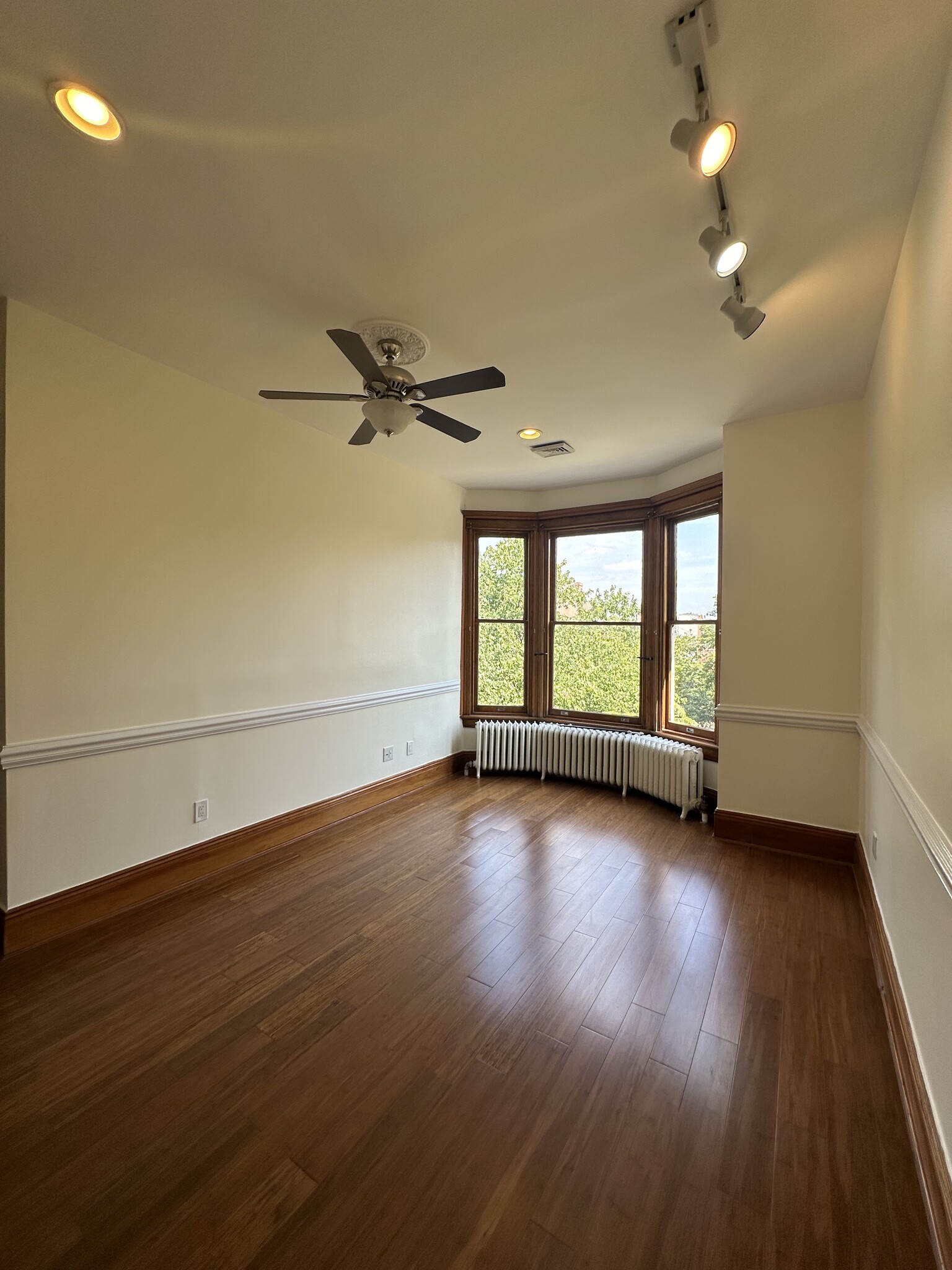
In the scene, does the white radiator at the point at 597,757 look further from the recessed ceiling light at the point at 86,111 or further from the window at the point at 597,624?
the recessed ceiling light at the point at 86,111

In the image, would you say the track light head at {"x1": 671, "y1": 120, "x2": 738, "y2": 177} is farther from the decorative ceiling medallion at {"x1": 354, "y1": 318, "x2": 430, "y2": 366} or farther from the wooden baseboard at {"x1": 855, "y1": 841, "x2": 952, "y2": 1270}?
→ the wooden baseboard at {"x1": 855, "y1": 841, "x2": 952, "y2": 1270}

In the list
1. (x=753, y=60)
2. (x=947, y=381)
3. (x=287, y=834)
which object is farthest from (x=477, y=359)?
(x=287, y=834)

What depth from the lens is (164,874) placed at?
273cm

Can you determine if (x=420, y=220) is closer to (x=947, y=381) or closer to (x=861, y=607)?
(x=947, y=381)

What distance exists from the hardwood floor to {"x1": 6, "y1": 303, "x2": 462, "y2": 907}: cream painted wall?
0.60 meters

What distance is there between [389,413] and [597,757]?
3470 millimetres

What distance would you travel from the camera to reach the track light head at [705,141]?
1.31 metres

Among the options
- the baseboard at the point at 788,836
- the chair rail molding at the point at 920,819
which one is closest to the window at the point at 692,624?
the baseboard at the point at 788,836

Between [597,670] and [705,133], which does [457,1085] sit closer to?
[705,133]

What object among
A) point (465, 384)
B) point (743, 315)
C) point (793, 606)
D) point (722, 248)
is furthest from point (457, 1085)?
point (793, 606)

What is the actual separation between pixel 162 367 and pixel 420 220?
5.88 feet

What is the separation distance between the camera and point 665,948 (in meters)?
2.31

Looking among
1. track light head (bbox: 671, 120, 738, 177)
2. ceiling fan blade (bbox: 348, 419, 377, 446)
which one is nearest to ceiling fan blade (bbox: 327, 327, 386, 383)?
ceiling fan blade (bbox: 348, 419, 377, 446)

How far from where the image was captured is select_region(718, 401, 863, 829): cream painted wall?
3143mm
